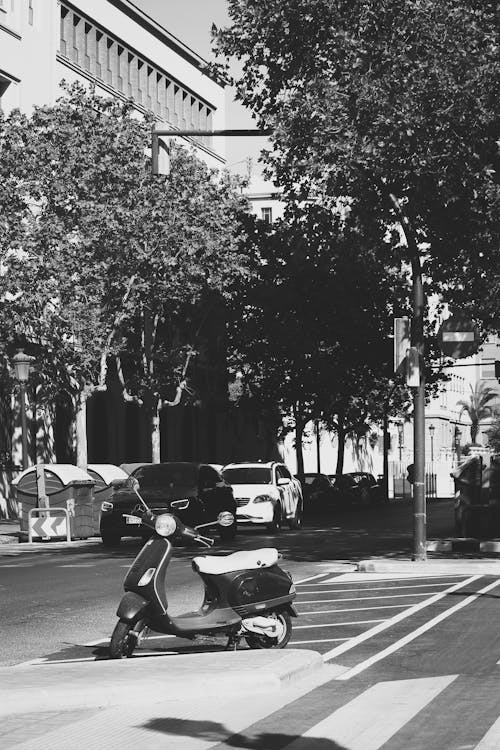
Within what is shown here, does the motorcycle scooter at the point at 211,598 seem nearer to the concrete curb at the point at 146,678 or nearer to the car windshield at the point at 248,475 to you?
the concrete curb at the point at 146,678

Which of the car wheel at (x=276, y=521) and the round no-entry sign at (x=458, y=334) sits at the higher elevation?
the round no-entry sign at (x=458, y=334)

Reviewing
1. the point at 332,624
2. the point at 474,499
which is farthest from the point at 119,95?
the point at 332,624

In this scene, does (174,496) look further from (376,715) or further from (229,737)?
(229,737)

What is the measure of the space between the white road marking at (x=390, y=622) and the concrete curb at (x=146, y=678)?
107cm

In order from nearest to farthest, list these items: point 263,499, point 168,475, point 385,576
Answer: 1. point 385,576
2. point 168,475
3. point 263,499

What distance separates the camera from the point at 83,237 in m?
39.0

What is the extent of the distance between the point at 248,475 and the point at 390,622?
885 inches

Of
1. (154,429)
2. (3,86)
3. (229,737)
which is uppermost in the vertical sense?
(3,86)

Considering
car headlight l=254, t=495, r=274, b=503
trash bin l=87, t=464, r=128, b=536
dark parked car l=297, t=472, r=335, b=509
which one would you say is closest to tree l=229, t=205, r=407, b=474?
dark parked car l=297, t=472, r=335, b=509

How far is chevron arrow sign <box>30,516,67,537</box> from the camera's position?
3194 cm

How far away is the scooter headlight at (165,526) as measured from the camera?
11.1 meters

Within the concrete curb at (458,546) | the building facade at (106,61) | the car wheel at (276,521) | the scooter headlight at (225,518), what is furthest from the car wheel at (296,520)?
the scooter headlight at (225,518)

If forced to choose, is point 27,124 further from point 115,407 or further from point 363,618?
point 363,618

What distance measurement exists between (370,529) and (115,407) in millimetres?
20664
